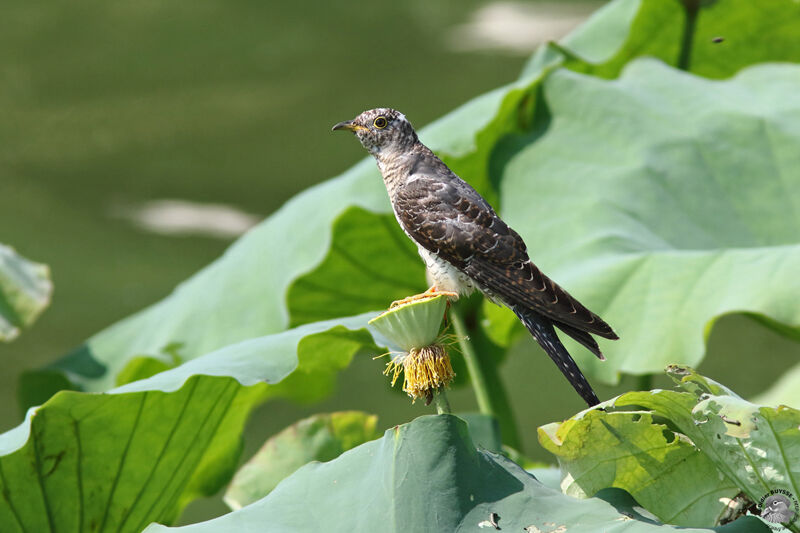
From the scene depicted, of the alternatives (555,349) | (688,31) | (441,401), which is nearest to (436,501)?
(441,401)

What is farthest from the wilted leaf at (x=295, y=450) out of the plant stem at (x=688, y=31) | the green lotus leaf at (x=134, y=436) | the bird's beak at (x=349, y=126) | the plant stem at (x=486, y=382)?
the plant stem at (x=688, y=31)

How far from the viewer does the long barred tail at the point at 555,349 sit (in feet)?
4.89

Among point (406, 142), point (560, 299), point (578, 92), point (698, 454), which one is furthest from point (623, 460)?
point (578, 92)

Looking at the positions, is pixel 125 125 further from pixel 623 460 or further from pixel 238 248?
pixel 623 460

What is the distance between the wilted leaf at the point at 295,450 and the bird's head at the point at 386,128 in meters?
0.69

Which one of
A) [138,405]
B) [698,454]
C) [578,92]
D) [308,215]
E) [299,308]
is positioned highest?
[578,92]

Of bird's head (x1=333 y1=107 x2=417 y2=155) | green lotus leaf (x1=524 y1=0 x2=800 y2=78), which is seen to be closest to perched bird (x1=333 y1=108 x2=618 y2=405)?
bird's head (x1=333 y1=107 x2=417 y2=155)

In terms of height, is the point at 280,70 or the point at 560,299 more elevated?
the point at 280,70

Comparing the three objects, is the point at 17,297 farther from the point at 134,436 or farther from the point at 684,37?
the point at 684,37

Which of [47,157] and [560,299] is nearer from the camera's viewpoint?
[560,299]

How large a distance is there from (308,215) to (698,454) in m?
1.41

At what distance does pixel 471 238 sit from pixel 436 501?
21.1 inches

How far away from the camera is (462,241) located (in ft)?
5.67

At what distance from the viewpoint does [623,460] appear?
1486 millimetres
